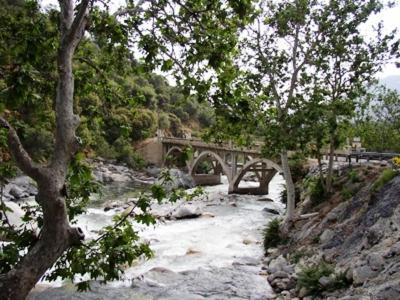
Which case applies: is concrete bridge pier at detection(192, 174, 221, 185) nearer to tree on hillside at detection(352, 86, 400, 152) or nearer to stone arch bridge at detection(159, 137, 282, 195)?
stone arch bridge at detection(159, 137, 282, 195)

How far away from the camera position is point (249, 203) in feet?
105

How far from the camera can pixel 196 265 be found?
50.6 feet

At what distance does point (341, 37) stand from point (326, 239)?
7318mm

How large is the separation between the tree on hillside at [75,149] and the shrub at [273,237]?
491 inches

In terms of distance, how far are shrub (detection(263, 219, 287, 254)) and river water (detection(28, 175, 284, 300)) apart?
0.50m

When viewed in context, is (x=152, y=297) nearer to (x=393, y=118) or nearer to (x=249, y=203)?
(x=249, y=203)

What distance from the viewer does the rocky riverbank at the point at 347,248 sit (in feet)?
29.5

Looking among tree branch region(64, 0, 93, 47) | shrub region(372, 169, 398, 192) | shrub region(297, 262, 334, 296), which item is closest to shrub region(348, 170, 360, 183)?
shrub region(372, 169, 398, 192)

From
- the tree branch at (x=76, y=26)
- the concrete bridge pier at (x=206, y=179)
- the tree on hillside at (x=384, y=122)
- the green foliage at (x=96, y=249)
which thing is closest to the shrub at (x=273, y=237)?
the green foliage at (x=96, y=249)

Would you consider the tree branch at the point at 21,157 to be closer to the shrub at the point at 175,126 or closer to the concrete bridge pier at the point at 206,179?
the concrete bridge pier at the point at 206,179

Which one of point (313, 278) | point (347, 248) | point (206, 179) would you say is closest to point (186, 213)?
point (347, 248)

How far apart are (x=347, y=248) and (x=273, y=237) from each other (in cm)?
549

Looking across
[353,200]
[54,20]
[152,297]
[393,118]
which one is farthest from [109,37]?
[393,118]

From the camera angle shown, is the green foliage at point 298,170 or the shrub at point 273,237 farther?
the green foliage at point 298,170
